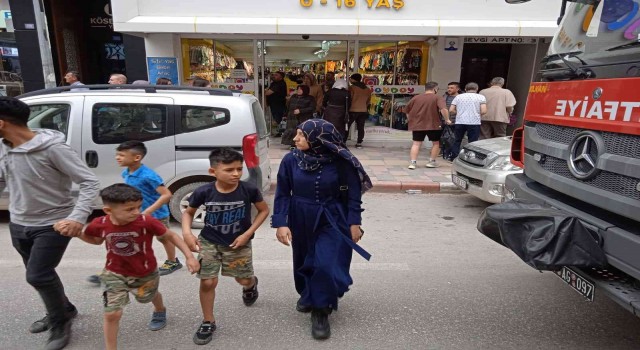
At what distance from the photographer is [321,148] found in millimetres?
2721

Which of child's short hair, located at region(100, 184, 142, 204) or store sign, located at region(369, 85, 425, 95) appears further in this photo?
store sign, located at region(369, 85, 425, 95)

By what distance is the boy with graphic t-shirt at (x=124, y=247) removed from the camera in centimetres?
235

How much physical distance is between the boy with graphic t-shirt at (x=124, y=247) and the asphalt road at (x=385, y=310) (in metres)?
0.44

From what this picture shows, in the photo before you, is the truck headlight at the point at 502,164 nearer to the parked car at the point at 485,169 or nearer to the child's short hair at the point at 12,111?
the parked car at the point at 485,169

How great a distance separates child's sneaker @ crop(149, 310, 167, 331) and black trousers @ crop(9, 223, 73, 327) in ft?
1.87

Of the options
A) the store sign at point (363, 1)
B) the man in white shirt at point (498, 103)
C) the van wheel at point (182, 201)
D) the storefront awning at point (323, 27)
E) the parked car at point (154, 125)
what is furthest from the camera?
the store sign at point (363, 1)

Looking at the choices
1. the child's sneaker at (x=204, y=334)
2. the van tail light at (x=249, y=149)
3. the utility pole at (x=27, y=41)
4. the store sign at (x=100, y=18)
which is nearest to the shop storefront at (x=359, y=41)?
the utility pole at (x=27, y=41)

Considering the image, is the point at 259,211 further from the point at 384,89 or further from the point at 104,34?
the point at 104,34

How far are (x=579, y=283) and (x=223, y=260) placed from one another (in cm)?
218

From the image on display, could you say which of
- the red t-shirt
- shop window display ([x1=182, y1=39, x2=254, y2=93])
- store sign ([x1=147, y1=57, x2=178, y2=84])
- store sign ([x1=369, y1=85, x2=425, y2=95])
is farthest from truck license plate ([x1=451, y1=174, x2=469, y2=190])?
store sign ([x1=147, y1=57, x2=178, y2=84])

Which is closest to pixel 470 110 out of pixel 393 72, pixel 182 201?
pixel 393 72

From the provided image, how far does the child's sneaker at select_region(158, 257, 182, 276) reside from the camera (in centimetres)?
374

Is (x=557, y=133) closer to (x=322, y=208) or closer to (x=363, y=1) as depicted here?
(x=322, y=208)

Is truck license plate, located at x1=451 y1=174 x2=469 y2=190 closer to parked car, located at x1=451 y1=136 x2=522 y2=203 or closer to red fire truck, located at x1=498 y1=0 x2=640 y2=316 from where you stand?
parked car, located at x1=451 y1=136 x2=522 y2=203
